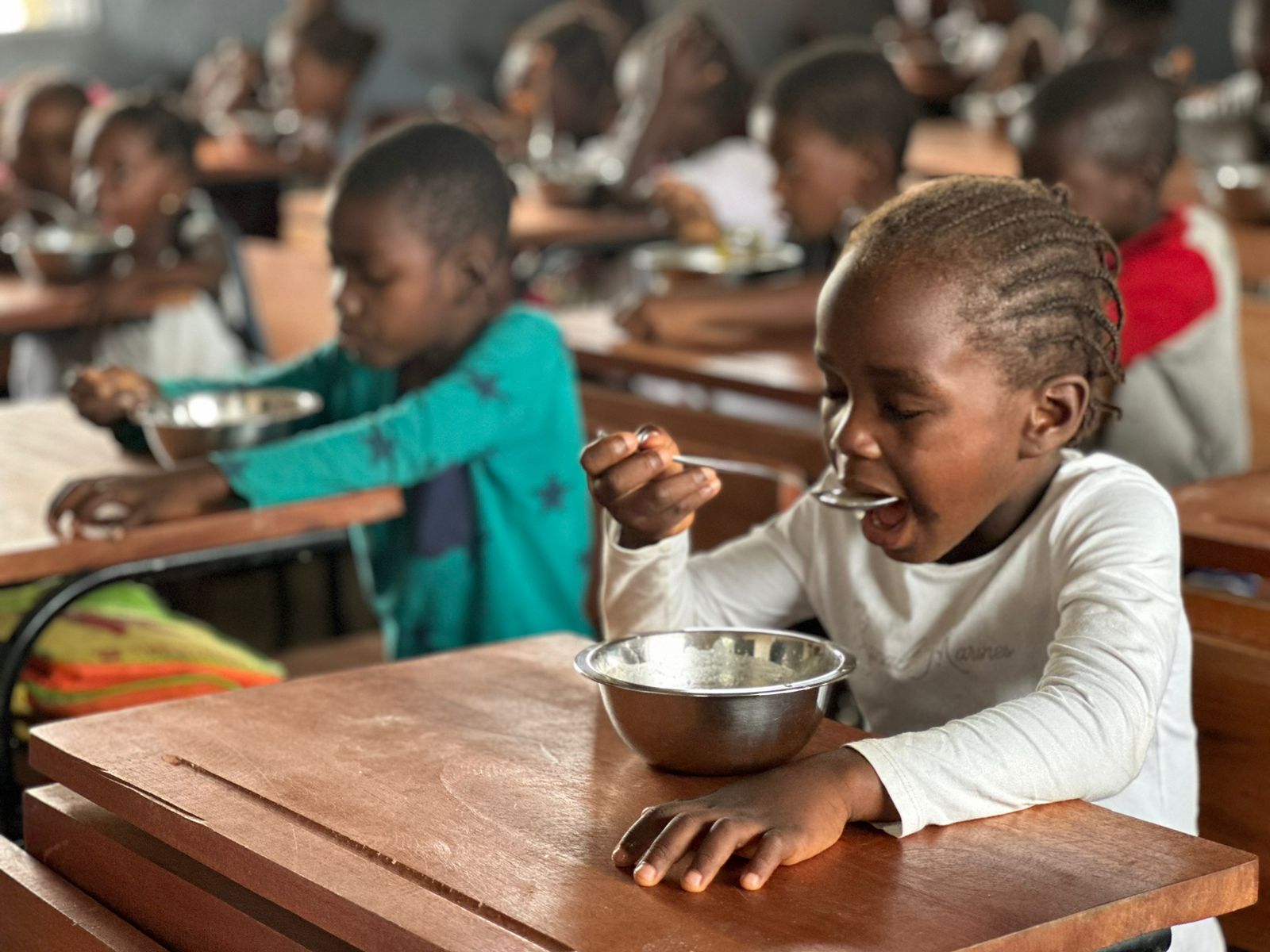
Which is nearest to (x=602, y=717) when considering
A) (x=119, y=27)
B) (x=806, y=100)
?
(x=806, y=100)

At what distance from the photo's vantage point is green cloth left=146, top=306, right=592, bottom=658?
2303mm

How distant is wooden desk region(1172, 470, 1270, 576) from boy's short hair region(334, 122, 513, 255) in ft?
→ 3.35

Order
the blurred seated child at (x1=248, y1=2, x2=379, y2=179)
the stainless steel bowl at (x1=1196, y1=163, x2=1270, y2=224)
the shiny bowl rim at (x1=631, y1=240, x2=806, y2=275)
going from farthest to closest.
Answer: the blurred seated child at (x1=248, y1=2, x2=379, y2=179)
the stainless steel bowl at (x1=1196, y1=163, x2=1270, y2=224)
the shiny bowl rim at (x1=631, y1=240, x2=806, y2=275)

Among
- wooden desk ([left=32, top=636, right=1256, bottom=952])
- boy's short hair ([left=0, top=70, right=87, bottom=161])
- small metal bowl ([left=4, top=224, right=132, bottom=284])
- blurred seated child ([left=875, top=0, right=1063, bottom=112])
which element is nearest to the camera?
wooden desk ([left=32, top=636, right=1256, bottom=952])

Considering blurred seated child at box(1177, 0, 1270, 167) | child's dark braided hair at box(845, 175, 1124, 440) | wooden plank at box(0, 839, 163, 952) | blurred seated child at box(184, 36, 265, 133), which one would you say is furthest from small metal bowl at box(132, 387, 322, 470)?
blurred seated child at box(184, 36, 265, 133)

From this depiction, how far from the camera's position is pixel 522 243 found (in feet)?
16.4

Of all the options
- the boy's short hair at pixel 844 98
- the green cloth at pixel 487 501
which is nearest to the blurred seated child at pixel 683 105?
the boy's short hair at pixel 844 98

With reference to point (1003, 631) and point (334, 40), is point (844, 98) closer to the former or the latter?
point (1003, 631)

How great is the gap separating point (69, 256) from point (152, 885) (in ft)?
10.2

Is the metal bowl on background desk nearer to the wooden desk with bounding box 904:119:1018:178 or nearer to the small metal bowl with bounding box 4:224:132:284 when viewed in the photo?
the small metal bowl with bounding box 4:224:132:284

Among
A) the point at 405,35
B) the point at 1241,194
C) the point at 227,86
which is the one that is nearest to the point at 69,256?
the point at 1241,194

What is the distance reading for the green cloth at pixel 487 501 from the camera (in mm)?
2303

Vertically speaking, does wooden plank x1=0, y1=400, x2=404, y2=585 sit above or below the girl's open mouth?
below

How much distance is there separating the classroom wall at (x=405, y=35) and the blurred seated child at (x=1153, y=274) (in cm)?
591
